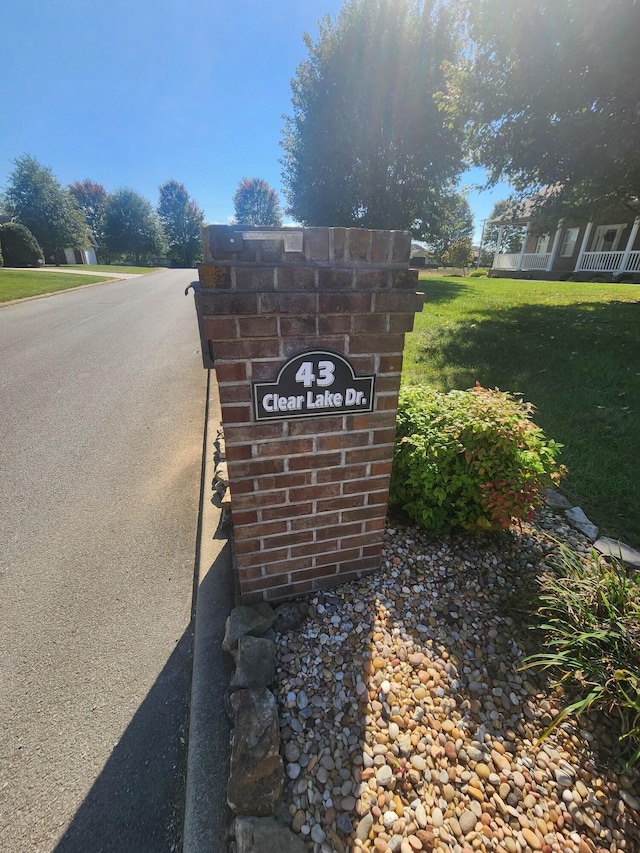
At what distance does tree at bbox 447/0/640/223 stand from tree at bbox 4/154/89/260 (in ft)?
132

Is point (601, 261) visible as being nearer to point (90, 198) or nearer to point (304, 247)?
point (304, 247)

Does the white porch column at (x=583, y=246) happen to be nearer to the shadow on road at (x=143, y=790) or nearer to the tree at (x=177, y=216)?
the shadow on road at (x=143, y=790)

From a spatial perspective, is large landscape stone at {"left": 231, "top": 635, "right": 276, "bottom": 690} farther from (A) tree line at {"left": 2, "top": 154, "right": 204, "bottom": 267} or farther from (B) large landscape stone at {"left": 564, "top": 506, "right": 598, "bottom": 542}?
(A) tree line at {"left": 2, "top": 154, "right": 204, "bottom": 267}

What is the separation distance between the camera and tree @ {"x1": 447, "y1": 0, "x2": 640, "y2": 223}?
5938 millimetres

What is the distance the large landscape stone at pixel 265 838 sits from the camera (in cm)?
118

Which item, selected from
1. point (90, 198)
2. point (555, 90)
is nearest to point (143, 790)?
point (555, 90)

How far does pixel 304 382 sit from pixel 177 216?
212ft

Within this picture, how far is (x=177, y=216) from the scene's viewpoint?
55.9m

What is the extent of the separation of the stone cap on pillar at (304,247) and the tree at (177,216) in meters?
59.0

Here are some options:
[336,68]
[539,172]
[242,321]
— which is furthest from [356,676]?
[336,68]

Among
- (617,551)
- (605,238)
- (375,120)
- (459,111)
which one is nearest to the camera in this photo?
(617,551)

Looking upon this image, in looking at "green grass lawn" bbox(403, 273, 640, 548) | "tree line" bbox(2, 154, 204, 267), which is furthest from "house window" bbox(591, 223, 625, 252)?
"tree line" bbox(2, 154, 204, 267)

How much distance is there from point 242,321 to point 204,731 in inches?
63.8

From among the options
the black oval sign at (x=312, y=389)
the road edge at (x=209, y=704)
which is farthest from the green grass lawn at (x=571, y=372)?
the road edge at (x=209, y=704)
